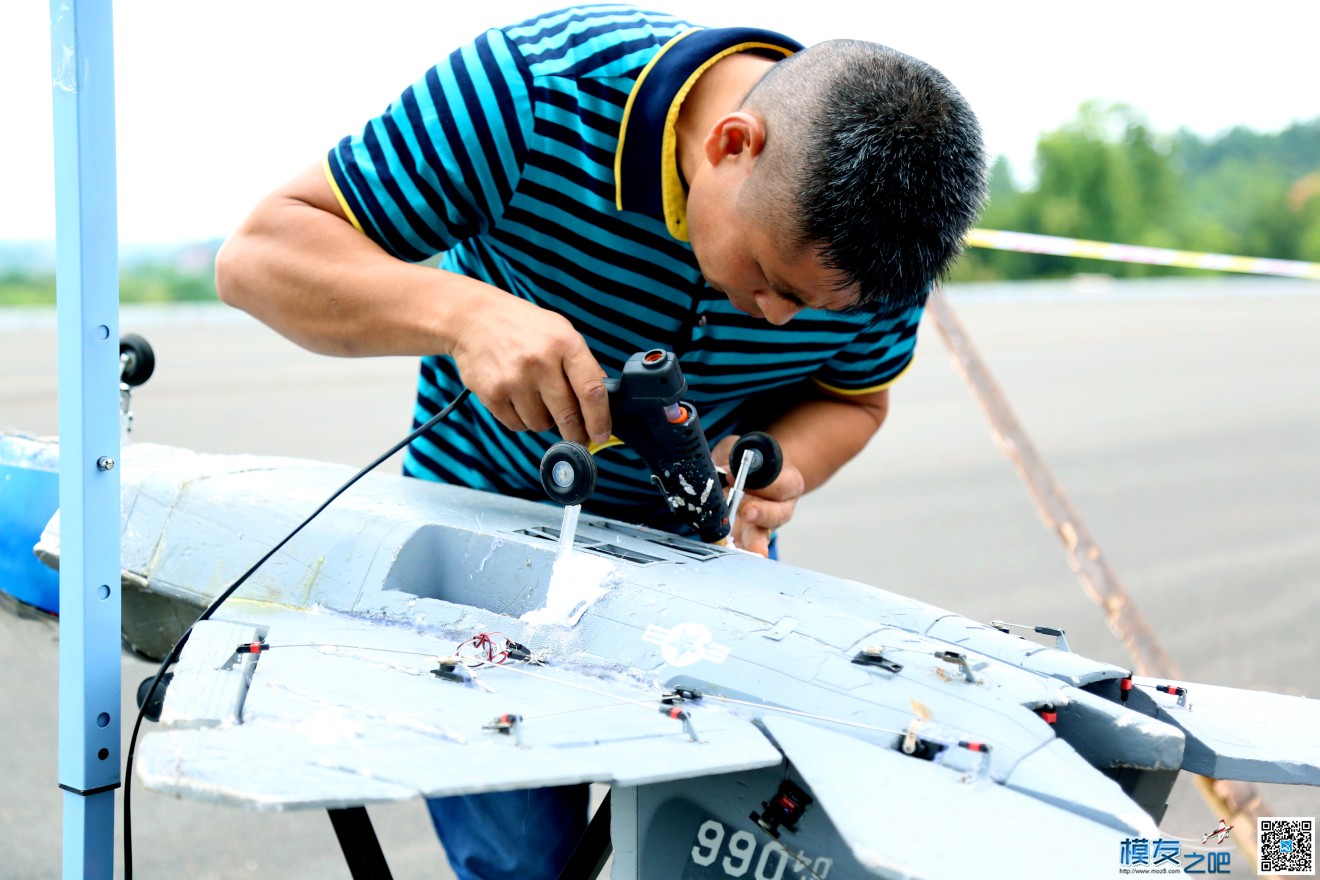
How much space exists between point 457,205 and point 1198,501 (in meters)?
6.37

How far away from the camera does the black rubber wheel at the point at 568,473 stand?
5.07 ft

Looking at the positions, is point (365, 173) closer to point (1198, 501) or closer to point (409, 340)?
point (409, 340)

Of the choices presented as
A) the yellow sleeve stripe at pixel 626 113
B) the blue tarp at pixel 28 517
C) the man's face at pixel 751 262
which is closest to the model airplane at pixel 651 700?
the blue tarp at pixel 28 517

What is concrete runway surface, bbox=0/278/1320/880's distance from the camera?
322 centimetres

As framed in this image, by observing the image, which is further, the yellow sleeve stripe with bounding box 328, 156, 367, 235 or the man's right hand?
the yellow sleeve stripe with bounding box 328, 156, 367, 235

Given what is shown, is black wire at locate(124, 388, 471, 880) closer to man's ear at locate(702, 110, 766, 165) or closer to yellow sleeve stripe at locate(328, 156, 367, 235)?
yellow sleeve stripe at locate(328, 156, 367, 235)

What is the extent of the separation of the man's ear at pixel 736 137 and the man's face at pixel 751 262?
0.12ft

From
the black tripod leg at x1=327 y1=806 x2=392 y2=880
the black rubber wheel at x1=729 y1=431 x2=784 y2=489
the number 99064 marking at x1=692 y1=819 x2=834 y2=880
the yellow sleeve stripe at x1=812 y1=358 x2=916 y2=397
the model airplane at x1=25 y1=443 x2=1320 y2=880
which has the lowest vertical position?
the black tripod leg at x1=327 y1=806 x2=392 y2=880

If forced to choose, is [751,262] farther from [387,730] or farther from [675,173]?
[387,730]

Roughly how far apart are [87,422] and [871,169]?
0.99 meters

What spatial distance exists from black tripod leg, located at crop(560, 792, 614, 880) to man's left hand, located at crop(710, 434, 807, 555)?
68cm

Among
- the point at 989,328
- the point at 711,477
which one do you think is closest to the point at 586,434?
the point at 711,477

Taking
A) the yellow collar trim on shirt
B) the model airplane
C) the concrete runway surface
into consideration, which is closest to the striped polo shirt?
the yellow collar trim on shirt

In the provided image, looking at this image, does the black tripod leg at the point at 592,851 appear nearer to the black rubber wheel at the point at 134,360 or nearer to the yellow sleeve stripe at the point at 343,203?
the yellow sleeve stripe at the point at 343,203
